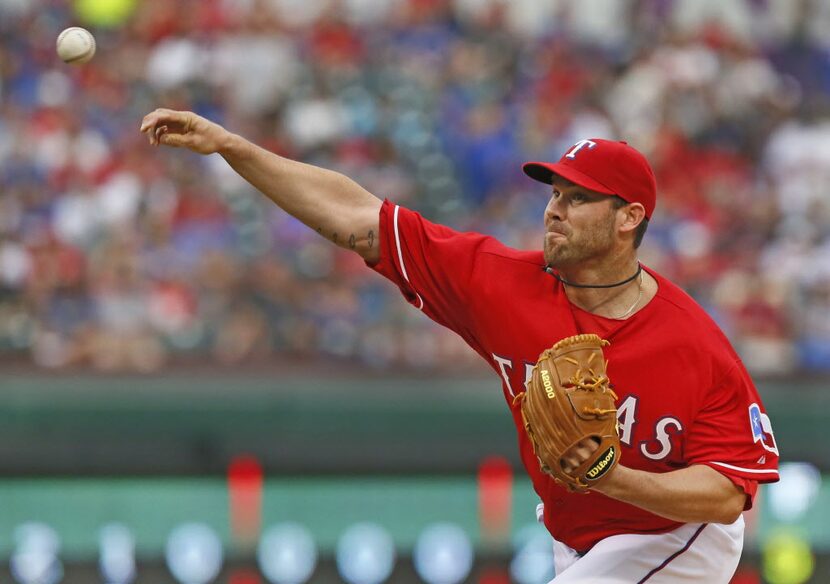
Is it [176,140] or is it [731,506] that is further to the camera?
[176,140]

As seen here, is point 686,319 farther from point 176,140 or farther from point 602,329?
point 176,140

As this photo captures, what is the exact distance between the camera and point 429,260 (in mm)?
4469

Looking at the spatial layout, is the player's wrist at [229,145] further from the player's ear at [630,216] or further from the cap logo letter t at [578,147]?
the player's ear at [630,216]

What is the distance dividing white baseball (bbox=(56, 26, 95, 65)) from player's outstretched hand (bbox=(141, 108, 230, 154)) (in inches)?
26.7

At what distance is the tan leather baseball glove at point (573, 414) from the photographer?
3.83 meters

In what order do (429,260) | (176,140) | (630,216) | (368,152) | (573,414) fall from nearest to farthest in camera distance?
1. (573,414)
2. (176,140)
3. (630,216)
4. (429,260)
5. (368,152)

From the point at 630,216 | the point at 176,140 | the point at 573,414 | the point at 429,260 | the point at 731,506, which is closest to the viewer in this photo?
the point at 573,414

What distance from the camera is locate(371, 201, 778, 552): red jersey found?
419cm

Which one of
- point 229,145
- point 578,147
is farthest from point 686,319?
point 229,145

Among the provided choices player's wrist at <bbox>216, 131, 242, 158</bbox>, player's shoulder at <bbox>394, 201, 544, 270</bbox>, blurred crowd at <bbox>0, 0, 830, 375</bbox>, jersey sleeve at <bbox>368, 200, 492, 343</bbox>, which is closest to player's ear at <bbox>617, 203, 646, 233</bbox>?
player's shoulder at <bbox>394, 201, 544, 270</bbox>

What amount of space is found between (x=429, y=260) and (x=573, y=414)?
0.85m

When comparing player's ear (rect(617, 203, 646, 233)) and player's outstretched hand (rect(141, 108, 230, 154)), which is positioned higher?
player's outstretched hand (rect(141, 108, 230, 154))

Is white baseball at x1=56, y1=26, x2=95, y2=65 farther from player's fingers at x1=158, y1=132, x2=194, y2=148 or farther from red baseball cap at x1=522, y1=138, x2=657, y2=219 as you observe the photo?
red baseball cap at x1=522, y1=138, x2=657, y2=219

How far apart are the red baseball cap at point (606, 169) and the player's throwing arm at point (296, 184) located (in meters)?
0.55
